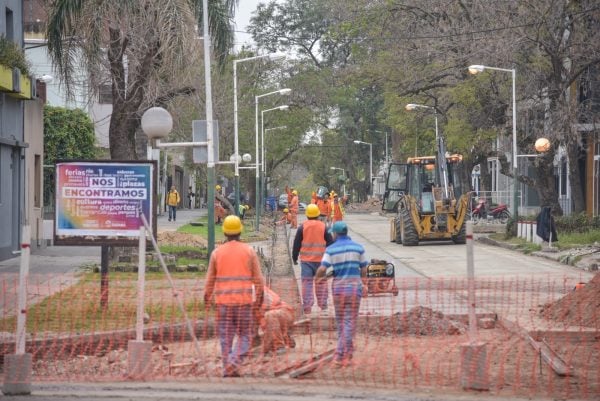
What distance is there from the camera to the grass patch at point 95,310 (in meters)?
13.9

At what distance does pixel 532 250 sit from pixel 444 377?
2073 cm

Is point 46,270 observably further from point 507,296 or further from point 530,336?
point 530,336

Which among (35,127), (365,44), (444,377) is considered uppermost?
(365,44)

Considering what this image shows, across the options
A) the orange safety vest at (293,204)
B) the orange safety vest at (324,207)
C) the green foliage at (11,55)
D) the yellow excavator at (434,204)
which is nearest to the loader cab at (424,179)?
the yellow excavator at (434,204)

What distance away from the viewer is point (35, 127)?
98.0 ft

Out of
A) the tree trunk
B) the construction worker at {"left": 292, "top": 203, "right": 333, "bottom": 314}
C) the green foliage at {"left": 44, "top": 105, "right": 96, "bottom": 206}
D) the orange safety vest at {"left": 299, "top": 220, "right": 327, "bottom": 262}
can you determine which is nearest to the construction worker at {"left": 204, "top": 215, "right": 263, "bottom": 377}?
the construction worker at {"left": 292, "top": 203, "right": 333, "bottom": 314}

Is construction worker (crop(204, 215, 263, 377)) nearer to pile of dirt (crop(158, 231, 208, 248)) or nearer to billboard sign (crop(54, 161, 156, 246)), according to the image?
billboard sign (crop(54, 161, 156, 246))

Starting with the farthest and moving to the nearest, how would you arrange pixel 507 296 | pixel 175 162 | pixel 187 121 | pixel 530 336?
pixel 175 162 → pixel 187 121 → pixel 507 296 → pixel 530 336

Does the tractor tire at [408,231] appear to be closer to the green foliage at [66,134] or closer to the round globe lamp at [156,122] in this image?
the green foliage at [66,134]

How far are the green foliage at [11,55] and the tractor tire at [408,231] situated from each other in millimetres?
13419

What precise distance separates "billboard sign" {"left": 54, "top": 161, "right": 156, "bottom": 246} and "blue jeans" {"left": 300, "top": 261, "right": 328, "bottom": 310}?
8.10 feet

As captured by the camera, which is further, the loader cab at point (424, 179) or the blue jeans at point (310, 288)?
the loader cab at point (424, 179)

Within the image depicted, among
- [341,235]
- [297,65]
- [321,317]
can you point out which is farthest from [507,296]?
[297,65]

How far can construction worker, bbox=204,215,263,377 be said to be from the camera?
10.9 m
